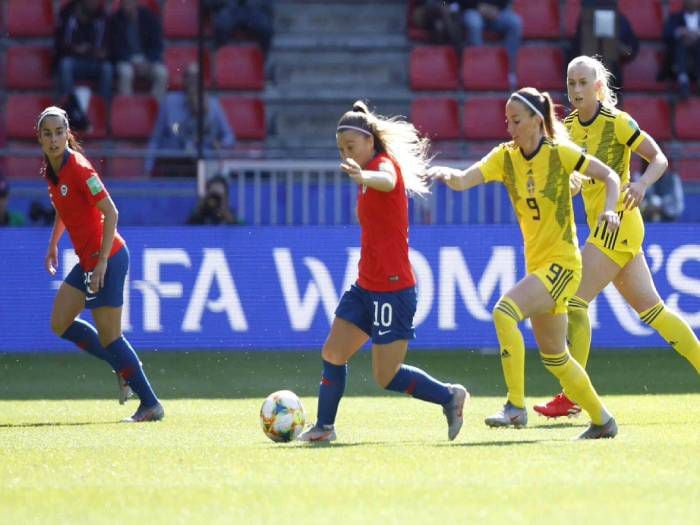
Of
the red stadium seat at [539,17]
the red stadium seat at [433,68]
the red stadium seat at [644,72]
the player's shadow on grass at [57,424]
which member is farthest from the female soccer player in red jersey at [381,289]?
the red stadium seat at [539,17]

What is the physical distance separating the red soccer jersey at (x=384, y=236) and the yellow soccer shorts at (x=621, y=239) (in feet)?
5.92

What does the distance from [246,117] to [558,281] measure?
35.2ft

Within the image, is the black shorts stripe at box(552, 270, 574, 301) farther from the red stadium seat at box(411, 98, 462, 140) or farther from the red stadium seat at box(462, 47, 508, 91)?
the red stadium seat at box(462, 47, 508, 91)

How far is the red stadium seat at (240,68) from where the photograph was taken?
62.3 feet

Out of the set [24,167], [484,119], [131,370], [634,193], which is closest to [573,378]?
[634,193]

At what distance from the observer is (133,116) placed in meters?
18.6

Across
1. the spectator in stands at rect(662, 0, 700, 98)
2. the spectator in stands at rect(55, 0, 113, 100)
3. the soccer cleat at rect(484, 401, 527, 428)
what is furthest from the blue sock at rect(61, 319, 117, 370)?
the spectator in stands at rect(662, 0, 700, 98)

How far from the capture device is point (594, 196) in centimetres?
991

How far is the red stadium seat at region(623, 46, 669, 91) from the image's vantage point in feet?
63.7

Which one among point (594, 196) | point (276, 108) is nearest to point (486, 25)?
point (276, 108)

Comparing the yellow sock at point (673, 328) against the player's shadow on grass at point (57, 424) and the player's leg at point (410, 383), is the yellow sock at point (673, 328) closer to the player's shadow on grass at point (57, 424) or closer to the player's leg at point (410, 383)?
the player's leg at point (410, 383)

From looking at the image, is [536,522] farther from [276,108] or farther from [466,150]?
[276,108]

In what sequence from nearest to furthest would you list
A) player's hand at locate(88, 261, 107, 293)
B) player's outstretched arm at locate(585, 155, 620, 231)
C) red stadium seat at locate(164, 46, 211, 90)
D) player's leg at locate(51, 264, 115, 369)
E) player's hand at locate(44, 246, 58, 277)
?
player's outstretched arm at locate(585, 155, 620, 231) → player's hand at locate(88, 261, 107, 293) → player's leg at locate(51, 264, 115, 369) → player's hand at locate(44, 246, 58, 277) → red stadium seat at locate(164, 46, 211, 90)

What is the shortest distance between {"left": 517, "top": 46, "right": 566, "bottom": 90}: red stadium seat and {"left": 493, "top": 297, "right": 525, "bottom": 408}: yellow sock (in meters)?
10.4
